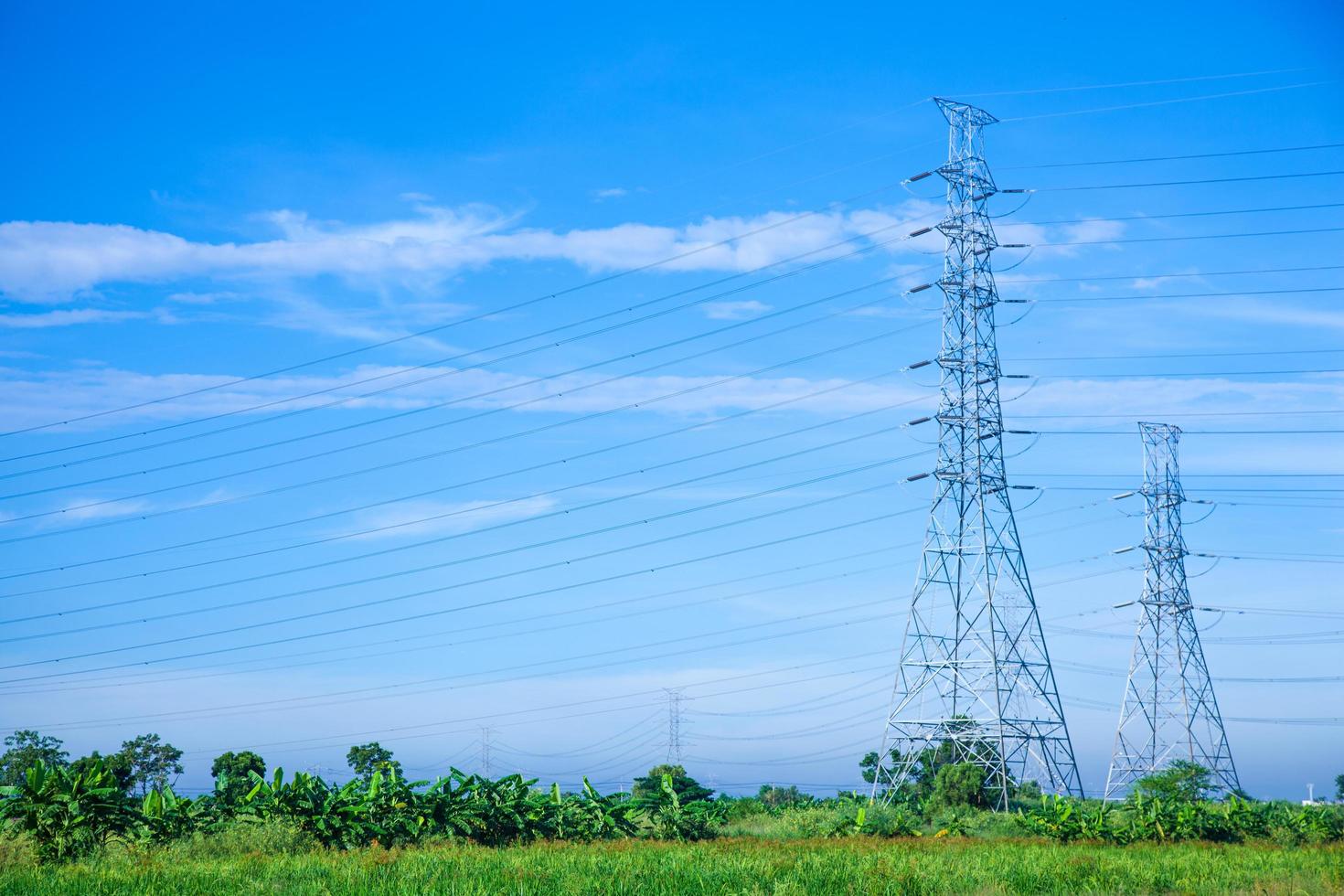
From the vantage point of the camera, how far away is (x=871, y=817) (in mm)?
39094

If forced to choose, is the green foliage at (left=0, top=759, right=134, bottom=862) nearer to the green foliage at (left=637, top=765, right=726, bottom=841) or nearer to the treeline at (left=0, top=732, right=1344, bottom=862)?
the treeline at (left=0, top=732, right=1344, bottom=862)

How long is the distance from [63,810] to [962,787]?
3205 centimetres

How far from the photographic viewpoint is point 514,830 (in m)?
31.4

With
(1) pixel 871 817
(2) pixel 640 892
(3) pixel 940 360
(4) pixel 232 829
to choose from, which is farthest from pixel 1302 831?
(4) pixel 232 829

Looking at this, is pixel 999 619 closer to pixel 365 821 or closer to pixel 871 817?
pixel 871 817

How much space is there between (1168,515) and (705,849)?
4408 centimetres

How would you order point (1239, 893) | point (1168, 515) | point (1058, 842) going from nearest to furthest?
point (1239, 893), point (1058, 842), point (1168, 515)

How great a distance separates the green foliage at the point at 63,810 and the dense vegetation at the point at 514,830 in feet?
0.12

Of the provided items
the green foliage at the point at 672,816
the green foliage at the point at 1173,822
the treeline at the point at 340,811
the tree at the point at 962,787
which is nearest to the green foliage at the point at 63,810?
the treeline at the point at 340,811

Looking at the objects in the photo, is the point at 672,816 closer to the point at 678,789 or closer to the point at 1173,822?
the point at 678,789

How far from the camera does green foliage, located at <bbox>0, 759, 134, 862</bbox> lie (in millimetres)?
25188

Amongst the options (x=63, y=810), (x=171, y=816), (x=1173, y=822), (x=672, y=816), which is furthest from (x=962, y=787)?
(x=63, y=810)

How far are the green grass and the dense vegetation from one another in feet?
0.35

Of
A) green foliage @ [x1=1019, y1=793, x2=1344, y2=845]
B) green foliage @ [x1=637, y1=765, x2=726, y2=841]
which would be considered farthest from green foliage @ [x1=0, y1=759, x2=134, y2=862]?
green foliage @ [x1=1019, y1=793, x2=1344, y2=845]
